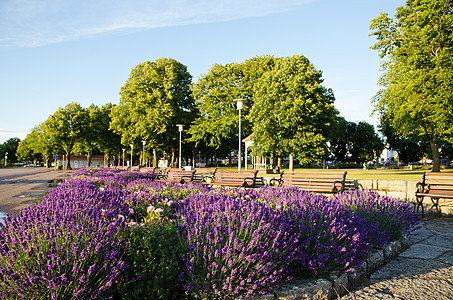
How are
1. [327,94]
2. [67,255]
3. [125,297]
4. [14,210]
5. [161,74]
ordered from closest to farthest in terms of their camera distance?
[67,255], [125,297], [14,210], [327,94], [161,74]

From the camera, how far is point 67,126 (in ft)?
185

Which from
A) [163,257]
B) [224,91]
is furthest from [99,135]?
[163,257]

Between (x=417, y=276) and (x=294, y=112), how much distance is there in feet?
69.9

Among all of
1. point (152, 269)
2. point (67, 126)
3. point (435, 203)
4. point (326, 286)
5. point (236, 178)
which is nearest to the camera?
point (152, 269)

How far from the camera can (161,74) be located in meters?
37.6

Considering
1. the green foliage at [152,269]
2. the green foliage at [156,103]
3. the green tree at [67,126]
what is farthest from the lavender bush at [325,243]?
the green tree at [67,126]

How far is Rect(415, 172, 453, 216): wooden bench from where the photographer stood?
6.66 meters

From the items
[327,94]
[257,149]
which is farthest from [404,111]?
[257,149]

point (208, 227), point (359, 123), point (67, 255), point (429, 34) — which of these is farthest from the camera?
point (359, 123)

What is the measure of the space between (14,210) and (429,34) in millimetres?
22801

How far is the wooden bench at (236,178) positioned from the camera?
35.7ft

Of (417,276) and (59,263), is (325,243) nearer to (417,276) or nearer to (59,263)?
(417,276)

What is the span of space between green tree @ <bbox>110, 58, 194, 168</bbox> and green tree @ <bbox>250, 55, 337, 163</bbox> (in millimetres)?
12603

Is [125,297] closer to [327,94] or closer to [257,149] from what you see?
[257,149]
